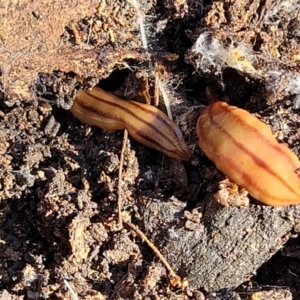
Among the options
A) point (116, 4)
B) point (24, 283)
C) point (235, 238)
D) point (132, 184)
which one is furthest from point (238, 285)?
point (116, 4)

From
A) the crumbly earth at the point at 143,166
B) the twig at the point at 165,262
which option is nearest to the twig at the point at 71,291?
the crumbly earth at the point at 143,166

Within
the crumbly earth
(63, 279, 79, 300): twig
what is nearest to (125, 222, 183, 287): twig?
the crumbly earth

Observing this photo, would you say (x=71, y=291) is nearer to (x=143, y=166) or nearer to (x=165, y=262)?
(x=165, y=262)

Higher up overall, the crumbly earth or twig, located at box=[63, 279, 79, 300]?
the crumbly earth

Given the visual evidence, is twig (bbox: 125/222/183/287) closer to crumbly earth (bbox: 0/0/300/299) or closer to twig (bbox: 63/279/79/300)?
crumbly earth (bbox: 0/0/300/299)

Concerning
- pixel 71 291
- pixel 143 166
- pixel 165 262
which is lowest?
pixel 71 291

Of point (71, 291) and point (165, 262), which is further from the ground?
point (165, 262)

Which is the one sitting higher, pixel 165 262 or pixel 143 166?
pixel 143 166

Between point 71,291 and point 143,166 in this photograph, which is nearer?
point 71,291

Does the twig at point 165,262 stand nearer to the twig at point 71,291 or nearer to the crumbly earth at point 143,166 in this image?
the crumbly earth at point 143,166

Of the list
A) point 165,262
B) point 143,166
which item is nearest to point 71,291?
point 165,262
